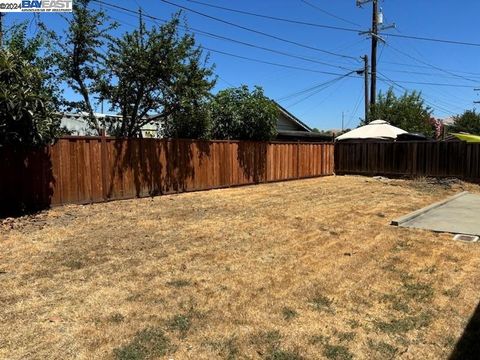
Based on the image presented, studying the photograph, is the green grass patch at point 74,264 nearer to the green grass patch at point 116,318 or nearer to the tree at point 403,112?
the green grass patch at point 116,318

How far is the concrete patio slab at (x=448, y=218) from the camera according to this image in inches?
339

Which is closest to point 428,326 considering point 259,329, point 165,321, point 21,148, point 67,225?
point 259,329

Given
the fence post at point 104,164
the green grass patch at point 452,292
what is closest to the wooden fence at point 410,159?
the fence post at point 104,164

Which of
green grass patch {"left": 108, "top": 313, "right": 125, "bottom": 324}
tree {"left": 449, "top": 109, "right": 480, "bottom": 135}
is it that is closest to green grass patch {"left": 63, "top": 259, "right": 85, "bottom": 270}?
green grass patch {"left": 108, "top": 313, "right": 125, "bottom": 324}

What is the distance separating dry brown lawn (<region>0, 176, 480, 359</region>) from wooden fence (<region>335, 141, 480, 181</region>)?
10838 millimetres

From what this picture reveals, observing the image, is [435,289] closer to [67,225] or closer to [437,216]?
[437,216]

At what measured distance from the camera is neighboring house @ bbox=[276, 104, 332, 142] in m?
27.2

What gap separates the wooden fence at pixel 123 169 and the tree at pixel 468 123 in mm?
44812

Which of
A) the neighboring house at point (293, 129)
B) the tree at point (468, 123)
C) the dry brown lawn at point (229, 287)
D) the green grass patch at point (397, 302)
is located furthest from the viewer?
the tree at point (468, 123)

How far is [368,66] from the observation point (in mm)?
30656

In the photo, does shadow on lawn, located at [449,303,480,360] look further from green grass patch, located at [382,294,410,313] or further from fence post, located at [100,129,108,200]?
fence post, located at [100,129,108,200]

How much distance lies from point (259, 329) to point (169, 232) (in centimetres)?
418

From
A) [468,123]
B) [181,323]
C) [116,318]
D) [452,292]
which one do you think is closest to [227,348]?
[181,323]

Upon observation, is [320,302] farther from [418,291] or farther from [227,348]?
[227,348]
